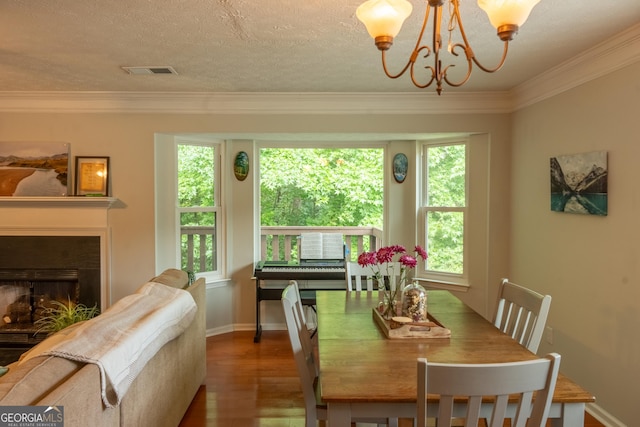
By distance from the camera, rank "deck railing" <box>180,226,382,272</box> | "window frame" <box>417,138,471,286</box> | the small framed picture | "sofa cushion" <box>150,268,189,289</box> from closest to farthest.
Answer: "sofa cushion" <box>150,268,189,289</box> < the small framed picture < "window frame" <box>417,138,471,286</box> < "deck railing" <box>180,226,382,272</box>

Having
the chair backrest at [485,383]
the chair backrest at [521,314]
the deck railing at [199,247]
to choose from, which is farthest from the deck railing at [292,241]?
the chair backrest at [485,383]

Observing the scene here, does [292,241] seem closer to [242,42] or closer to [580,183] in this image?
[242,42]

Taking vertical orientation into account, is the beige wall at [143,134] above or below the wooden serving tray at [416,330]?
above

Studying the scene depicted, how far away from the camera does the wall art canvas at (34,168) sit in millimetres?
3885

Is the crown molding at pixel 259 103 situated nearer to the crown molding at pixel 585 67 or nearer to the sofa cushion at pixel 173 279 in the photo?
the crown molding at pixel 585 67

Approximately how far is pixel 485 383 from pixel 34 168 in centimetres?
415

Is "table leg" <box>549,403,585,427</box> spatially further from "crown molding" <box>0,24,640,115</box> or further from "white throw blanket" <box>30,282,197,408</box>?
"crown molding" <box>0,24,640,115</box>

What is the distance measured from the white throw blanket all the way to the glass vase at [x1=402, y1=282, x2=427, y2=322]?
1171mm

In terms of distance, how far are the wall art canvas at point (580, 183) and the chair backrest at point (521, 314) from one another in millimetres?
861

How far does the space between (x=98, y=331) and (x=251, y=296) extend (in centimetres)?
290

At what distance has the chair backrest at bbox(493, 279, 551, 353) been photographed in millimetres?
1977

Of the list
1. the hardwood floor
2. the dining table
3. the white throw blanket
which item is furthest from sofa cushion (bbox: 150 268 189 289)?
the dining table

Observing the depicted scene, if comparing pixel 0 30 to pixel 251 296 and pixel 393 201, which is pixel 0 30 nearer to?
pixel 251 296

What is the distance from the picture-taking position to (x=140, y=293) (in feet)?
7.35
